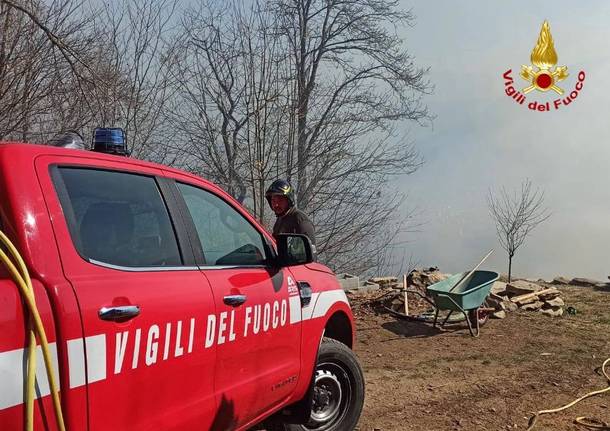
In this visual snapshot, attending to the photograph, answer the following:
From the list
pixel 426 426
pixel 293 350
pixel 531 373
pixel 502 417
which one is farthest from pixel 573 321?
→ pixel 293 350

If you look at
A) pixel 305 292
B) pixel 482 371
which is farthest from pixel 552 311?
pixel 305 292

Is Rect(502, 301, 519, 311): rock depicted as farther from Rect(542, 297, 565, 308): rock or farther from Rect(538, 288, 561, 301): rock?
Rect(538, 288, 561, 301): rock

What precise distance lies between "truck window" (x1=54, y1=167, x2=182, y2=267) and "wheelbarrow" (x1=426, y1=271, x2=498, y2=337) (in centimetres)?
609

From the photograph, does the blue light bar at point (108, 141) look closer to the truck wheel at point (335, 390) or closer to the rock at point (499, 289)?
the truck wheel at point (335, 390)

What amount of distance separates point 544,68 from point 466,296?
7.64 metres

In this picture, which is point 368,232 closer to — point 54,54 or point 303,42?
point 303,42

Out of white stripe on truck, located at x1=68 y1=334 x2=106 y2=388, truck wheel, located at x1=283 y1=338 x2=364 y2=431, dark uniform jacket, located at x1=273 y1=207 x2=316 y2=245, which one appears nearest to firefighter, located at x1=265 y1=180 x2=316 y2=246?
dark uniform jacket, located at x1=273 y1=207 x2=316 y2=245

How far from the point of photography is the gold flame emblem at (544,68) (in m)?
12.5

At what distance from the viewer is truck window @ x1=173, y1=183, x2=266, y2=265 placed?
2.93m

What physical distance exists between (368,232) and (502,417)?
9.84m

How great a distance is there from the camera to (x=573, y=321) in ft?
32.0

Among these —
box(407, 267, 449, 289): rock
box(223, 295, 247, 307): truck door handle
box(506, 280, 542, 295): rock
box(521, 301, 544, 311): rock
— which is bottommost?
box(521, 301, 544, 311): rock

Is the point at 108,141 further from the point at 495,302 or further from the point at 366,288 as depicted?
the point at 366,288

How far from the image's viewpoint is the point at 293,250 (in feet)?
11.4
